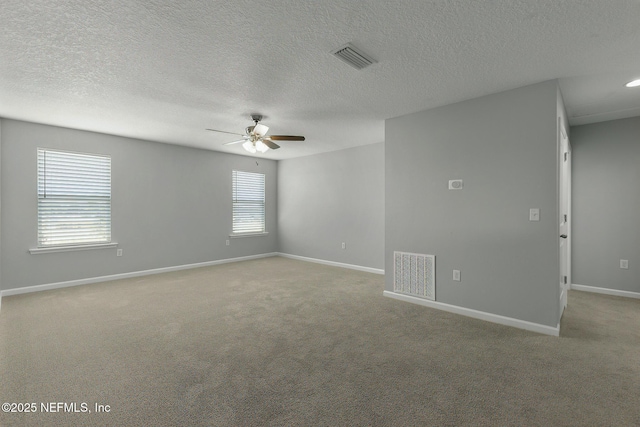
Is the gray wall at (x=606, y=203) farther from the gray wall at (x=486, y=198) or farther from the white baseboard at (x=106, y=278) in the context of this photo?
the white baseboard at (x=106, y=278)

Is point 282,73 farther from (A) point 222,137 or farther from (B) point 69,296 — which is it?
(B) point 69,296

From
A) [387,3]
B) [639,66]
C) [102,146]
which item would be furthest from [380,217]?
[102,146]

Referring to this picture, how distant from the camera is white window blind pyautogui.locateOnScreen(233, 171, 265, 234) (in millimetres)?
6910

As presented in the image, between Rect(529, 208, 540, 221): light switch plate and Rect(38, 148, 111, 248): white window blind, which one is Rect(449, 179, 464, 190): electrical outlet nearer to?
Rect(529, 208, 540, 221): light switch plate

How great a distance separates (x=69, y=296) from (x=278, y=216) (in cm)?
451

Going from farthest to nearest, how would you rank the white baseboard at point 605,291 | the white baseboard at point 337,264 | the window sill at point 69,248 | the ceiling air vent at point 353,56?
the white baseboard at point 337,264
the window sill at point 69,248
the white baseboard at point 605,291
the ceiling air vent at point 353,56

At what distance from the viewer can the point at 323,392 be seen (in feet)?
6.51

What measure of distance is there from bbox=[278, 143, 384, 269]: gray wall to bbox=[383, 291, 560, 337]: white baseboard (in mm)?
1736

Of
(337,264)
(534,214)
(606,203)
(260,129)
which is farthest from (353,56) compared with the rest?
(337,264)

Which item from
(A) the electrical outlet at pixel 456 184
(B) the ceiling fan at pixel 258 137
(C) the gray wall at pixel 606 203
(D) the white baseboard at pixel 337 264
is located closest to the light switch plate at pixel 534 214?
(A) the electrical outlet at pixel 456 184

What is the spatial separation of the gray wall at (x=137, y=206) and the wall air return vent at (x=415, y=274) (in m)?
4.17

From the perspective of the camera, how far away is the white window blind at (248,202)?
6.91 meters

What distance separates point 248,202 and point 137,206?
2.43m

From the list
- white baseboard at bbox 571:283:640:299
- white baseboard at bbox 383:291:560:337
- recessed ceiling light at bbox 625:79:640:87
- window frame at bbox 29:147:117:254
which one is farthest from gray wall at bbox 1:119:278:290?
recessed ceiling light at bbox 625:79:640:87
